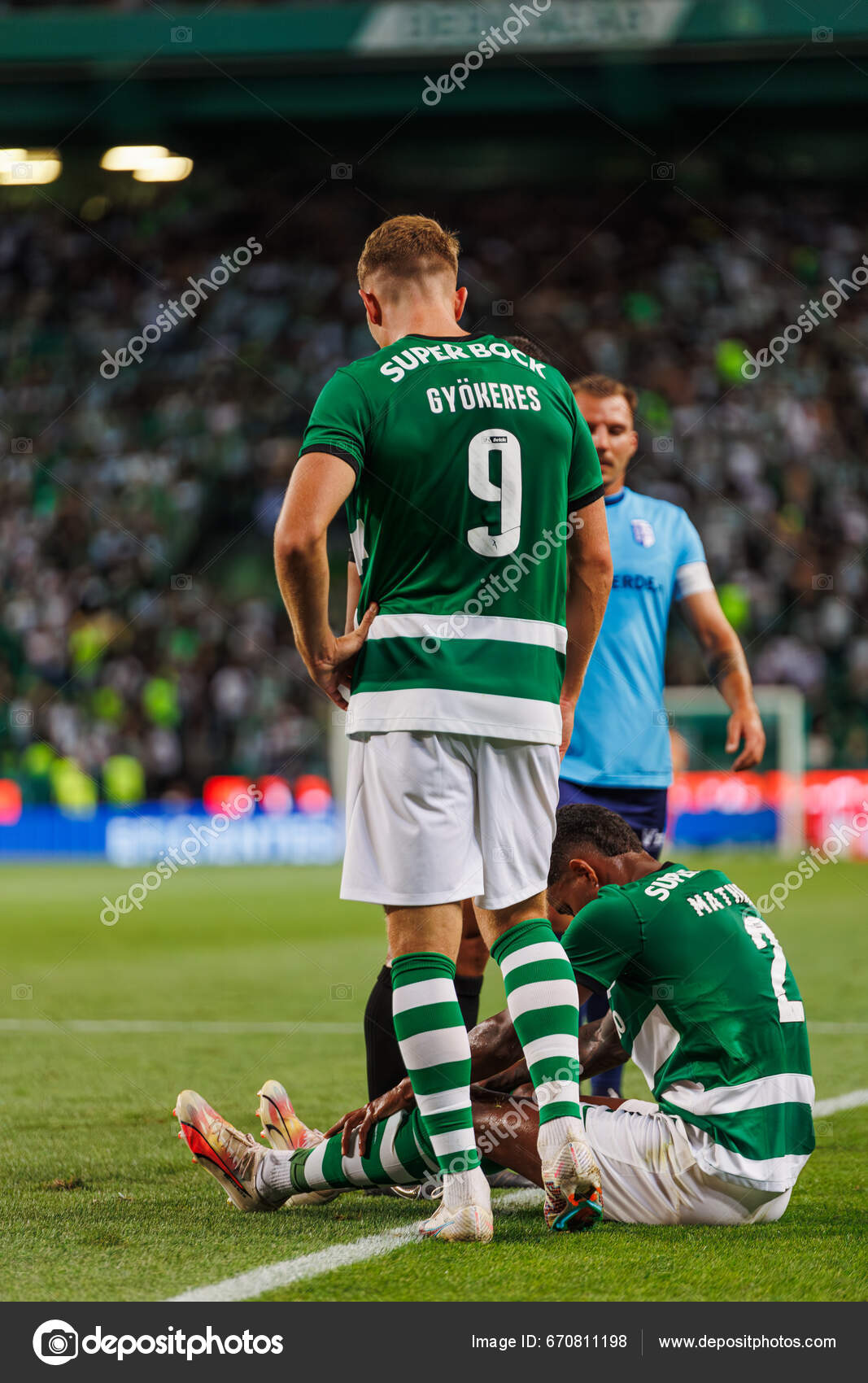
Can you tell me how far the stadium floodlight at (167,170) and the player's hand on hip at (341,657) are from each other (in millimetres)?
19112

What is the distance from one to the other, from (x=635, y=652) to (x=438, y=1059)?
6.42ft

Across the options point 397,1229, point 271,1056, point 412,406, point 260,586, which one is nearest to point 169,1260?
point 397,1229

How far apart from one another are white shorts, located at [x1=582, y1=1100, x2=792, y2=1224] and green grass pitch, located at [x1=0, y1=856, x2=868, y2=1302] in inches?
2.0

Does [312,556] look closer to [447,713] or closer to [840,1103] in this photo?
[447,713]

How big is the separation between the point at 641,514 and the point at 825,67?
1523cm

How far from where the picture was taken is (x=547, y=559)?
10.8ft

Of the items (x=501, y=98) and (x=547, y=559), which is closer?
(x=547, y=559)

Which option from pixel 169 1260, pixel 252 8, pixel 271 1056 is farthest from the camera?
pixel 252 8

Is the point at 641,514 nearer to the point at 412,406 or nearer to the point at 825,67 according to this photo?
the point at 412,406

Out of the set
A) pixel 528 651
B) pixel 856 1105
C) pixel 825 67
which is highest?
pixel 825 67

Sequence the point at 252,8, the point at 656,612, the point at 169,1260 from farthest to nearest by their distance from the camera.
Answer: the point at 252,8 < the point at 656,612 < the point at 169,1260
